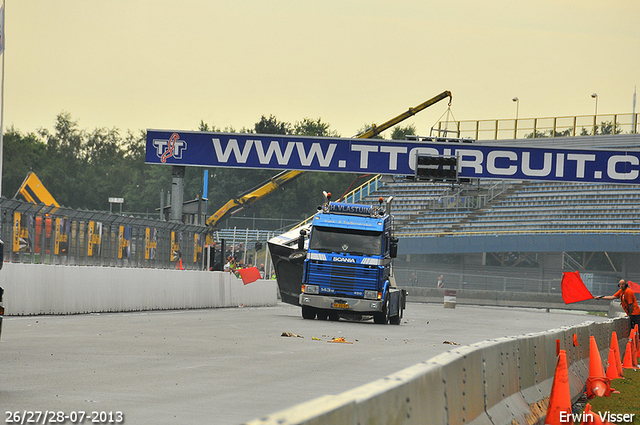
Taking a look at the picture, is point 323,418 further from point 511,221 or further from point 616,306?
point 511,221

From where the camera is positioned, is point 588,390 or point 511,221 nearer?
point 588,390

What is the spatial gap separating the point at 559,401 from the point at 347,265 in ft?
53.5

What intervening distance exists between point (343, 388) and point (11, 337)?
7.20 metres

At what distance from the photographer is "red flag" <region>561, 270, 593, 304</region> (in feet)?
70.4

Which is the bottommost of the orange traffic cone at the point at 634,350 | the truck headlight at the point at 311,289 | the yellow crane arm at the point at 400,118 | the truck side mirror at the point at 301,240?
the orange traffic cone at the point at 634,350

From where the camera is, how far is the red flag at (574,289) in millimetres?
21469

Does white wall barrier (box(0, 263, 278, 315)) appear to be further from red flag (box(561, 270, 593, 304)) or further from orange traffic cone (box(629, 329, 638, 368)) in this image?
orange traffic cone (box(629, 329, 638, 368))

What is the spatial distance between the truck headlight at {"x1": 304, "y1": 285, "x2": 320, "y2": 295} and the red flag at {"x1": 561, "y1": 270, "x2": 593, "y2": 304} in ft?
22.4

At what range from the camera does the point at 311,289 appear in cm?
2564

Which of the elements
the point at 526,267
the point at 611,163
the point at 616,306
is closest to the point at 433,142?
the point at 611,163

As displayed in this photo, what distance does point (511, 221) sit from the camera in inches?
2388

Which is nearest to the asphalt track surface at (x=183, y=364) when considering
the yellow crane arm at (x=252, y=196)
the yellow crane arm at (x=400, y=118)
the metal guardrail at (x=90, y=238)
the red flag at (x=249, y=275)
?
the metal guardrail at (x=90, y=238)

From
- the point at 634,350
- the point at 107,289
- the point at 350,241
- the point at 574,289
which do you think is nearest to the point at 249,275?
the point at 350,241

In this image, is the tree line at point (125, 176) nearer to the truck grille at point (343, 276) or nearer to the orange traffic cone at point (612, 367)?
the truck grille at point (343, 276)
